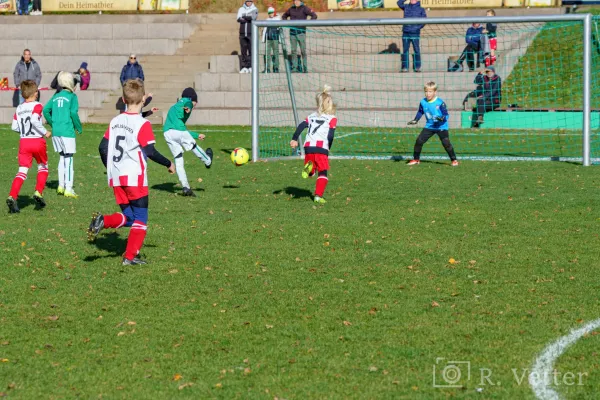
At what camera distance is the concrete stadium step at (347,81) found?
23.7 metres

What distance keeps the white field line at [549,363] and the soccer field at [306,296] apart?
51mm

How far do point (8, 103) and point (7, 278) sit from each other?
21780 mm

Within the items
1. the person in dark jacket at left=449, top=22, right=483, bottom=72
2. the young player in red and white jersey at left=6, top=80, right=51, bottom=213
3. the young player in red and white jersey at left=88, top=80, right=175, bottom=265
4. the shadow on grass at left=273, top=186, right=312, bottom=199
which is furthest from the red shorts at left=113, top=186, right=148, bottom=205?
the person in dark jacket at left=449, top=22, right=483, bottom=72

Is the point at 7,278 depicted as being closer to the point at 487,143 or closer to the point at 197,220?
the point at 197,220

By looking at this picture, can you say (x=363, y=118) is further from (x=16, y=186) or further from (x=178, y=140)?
(x=16, y=186)

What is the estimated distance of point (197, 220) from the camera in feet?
35.7

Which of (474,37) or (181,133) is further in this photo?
(474,37)

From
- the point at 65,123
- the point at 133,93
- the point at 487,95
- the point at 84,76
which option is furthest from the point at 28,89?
the point at 84,76

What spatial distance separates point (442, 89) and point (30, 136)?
48.1 ft

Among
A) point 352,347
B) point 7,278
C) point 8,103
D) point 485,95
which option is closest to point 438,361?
point 352,347

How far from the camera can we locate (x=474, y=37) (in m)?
23.4

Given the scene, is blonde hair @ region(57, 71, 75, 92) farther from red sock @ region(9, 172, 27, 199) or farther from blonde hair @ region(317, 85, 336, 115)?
blonde hair @ region(317, 85, 336, 115)

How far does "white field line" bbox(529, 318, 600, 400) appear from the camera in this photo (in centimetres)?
519

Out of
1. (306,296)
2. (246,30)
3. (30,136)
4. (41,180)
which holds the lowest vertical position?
(306,296)
